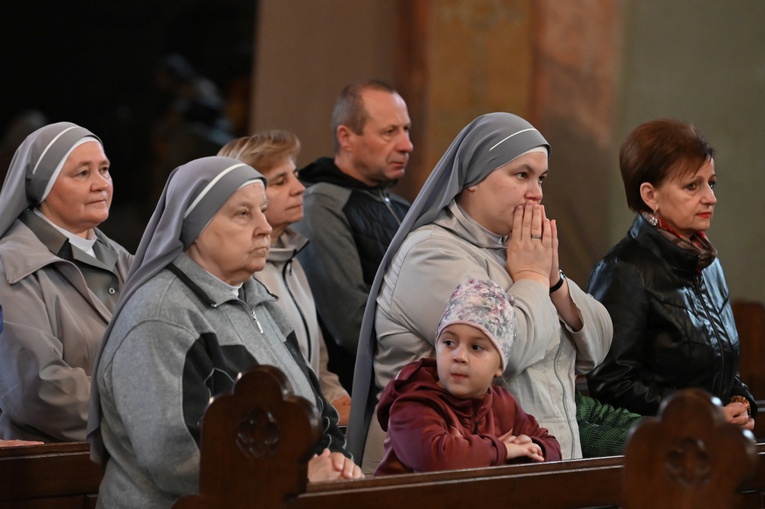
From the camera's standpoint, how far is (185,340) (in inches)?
138

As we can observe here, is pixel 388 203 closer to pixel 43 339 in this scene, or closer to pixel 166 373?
pixel 43 339

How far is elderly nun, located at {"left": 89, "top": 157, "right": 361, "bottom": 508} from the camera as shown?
343 centimetres

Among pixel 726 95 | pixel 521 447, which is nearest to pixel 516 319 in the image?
pixel 521 447

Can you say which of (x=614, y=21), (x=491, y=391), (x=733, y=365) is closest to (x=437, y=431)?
(x=491, y=391)

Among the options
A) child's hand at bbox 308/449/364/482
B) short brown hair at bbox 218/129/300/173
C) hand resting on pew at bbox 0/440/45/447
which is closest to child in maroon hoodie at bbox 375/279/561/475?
child's hand at bbox 308/449/364/482

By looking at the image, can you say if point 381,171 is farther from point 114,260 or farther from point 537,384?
point 537,384

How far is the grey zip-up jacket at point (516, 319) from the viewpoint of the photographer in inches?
156

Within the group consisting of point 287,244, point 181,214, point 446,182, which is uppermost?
point 446,182

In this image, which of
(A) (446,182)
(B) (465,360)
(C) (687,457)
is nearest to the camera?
(C) (687,457)

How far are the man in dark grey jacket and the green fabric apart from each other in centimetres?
133

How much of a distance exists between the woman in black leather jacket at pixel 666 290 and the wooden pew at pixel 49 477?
1843mm

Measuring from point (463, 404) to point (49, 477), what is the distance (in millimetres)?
1343

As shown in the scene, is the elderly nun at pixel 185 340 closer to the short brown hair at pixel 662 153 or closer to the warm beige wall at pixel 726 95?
the short brown hair at pixel 662 153

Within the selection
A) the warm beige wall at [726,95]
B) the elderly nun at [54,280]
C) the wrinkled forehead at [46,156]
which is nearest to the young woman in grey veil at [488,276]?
the elderly nun at [54,280]
